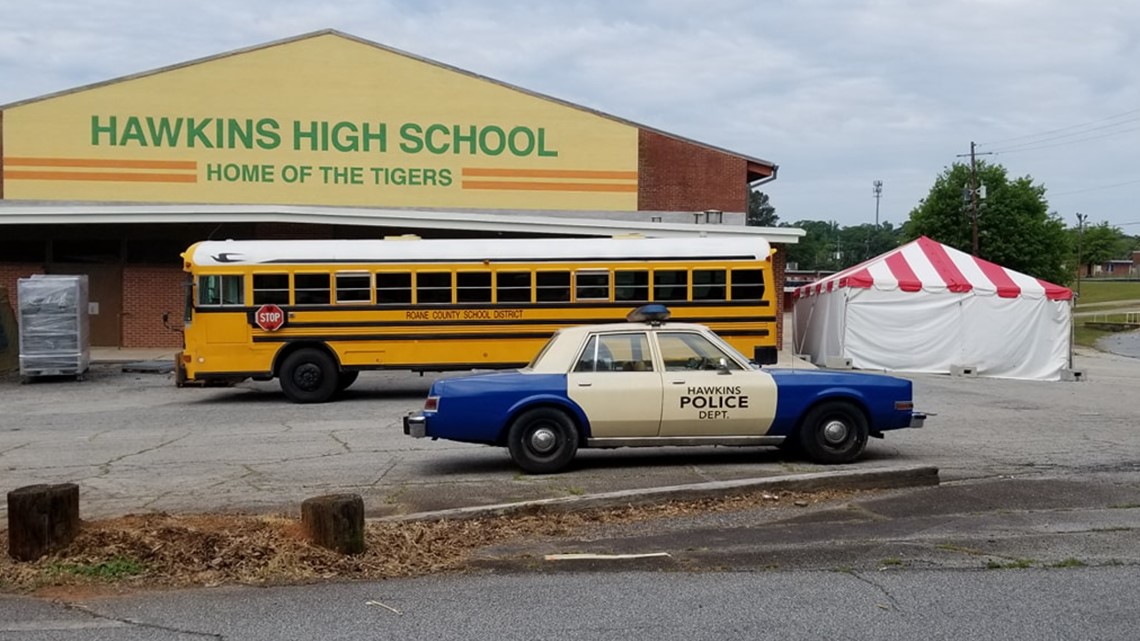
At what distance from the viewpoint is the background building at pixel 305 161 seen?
95.5ft

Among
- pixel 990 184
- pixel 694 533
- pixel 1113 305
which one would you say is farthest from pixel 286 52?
pixel 1113 305

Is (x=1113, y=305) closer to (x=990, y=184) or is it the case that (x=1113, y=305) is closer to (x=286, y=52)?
(x=990, y=184)

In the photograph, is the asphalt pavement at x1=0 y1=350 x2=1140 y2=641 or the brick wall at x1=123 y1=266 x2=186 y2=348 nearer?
the asphalt pavement at x1=0 y1=350 x2=1140 y2=641

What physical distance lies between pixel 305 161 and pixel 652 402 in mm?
23203

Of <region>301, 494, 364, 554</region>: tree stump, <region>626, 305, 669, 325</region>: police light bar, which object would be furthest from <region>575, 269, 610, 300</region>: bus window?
<region>301, 494, 364, 554</region>: tree stump

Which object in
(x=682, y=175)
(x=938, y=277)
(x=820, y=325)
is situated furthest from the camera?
(x=682, y=175)

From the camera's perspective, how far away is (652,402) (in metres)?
10.2

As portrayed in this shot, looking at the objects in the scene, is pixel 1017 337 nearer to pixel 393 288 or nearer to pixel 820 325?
pixel 820 325

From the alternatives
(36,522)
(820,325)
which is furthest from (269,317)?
(820,325)

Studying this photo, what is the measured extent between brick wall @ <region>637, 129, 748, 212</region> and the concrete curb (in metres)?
23.0

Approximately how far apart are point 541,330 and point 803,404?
8665 mm

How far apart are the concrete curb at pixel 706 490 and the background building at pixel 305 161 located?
1875cm

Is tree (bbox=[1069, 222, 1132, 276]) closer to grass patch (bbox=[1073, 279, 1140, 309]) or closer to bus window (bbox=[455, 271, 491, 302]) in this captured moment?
grass patch (bbox=[1073, 279, 1140, 309])

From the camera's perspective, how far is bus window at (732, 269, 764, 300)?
1877cm
